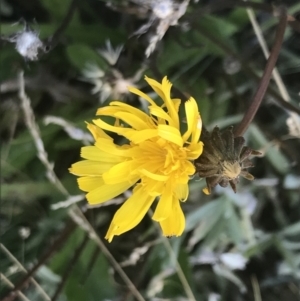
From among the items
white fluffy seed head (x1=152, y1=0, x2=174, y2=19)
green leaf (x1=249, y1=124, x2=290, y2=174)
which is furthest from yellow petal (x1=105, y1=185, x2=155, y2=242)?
green leaf (x1=249, y1=124, x2=290, y2=174)

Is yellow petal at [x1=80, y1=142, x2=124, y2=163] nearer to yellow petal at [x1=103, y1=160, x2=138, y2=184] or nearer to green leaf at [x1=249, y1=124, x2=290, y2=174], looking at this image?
yellow petal at [x1=103, y1=160, x2=138, y2=184]

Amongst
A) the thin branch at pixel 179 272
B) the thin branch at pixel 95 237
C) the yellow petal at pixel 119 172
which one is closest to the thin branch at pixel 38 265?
the thin branch at pixel 95 237

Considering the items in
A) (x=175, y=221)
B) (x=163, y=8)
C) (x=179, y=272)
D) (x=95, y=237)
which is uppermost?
(x=163, y=8)

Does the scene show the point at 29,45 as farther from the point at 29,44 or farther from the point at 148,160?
the point at 148,160

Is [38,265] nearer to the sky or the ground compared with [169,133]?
nearer to the ground

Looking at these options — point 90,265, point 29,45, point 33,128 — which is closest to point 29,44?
point 29,45

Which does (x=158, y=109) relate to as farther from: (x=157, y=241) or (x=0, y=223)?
(x=0, y=223)

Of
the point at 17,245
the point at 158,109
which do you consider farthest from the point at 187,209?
the point at 158,109

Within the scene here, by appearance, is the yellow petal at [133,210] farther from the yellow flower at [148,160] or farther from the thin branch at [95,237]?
the thin branch at [95,237]
